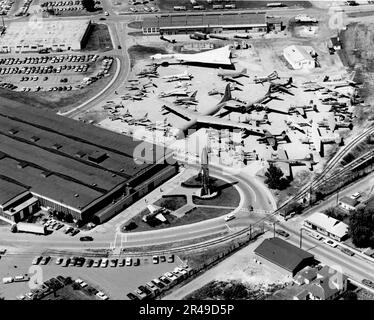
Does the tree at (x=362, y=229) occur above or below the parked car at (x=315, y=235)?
above

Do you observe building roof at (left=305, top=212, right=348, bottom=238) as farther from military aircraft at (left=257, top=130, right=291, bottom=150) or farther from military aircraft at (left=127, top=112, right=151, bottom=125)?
military aircraft at (left=127, top=112, right=151, bottom=125)

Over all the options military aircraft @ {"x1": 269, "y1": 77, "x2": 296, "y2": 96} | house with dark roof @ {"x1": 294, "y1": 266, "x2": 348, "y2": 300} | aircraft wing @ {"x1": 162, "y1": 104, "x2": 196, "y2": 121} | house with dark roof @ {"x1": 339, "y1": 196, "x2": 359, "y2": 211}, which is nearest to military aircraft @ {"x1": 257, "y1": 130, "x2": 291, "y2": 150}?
aircraft wing @ {"x1": 162, "y1": 104, "x2": 196, "y2": 121}

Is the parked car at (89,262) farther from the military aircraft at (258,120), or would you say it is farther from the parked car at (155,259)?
the military aircraft at (258,120)

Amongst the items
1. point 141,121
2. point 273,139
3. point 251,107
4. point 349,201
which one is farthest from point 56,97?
point 349,201

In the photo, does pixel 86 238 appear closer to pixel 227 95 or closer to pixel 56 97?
pixel 227 95

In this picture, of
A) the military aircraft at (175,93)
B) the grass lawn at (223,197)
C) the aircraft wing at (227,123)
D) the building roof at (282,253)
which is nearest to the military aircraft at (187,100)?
the military aircraft at (175,93)

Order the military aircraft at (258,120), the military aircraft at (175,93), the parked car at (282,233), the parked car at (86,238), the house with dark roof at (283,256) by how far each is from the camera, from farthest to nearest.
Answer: the military aircraft at (175,93), the military aircraft at (258,120), the parked car at (86,238), the parked car at (282,233), the house with dark roof at (283,256)

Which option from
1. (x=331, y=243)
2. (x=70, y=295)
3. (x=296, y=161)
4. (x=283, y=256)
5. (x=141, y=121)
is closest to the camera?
(x=70, y=295)
